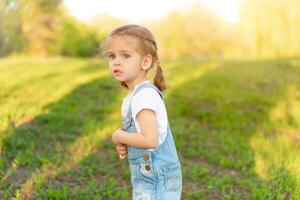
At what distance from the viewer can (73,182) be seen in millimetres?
4816

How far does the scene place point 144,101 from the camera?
2.62 metres

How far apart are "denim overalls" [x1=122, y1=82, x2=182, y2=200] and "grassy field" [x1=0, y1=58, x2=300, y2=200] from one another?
67.5 inches

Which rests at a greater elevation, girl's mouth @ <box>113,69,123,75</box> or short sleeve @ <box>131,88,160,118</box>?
girl's mouth @ <box>113,69,123,75</box>

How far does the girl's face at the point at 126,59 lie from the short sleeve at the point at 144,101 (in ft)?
0.44

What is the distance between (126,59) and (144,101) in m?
0.28

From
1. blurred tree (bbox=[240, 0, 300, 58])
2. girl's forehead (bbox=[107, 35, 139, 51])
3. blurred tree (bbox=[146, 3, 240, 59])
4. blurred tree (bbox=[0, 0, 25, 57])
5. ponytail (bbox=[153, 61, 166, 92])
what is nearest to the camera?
girl's forehead (bbox=[107, 35, 139, 51])

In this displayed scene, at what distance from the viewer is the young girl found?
2670mm

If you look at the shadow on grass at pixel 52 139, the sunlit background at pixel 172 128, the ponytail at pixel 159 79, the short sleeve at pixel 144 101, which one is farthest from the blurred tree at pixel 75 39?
the short sleeve at pixel 144 101

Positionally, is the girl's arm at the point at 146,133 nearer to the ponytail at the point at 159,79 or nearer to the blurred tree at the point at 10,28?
the ponytail at the point at 159,79

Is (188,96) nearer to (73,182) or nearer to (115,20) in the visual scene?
(73,182)

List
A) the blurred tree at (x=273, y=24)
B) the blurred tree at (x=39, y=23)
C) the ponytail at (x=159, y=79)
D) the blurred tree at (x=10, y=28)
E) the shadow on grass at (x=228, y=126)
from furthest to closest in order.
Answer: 1. the blurred tree at (x=39, y=23)
2. the blurred tree at (x=10, y=28)
3. the blurred tree at (x=273, y=24)
4. the shadow on grass at (x=228, y=126)
5. the ponytail at (x=159, y=79)

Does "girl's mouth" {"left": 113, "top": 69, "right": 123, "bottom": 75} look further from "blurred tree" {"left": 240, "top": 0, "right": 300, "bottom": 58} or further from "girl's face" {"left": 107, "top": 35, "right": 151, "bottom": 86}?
"blurred tree" {"left": 240, "top": 0, "right": 300, "bottom": 58}

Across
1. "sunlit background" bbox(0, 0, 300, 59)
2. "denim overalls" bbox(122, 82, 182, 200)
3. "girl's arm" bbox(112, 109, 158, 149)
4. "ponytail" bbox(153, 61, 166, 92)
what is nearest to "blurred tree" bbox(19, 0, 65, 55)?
"sunlit background" bbox(0, 0, 300, 59)

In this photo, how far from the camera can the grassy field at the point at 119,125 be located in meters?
4.78
